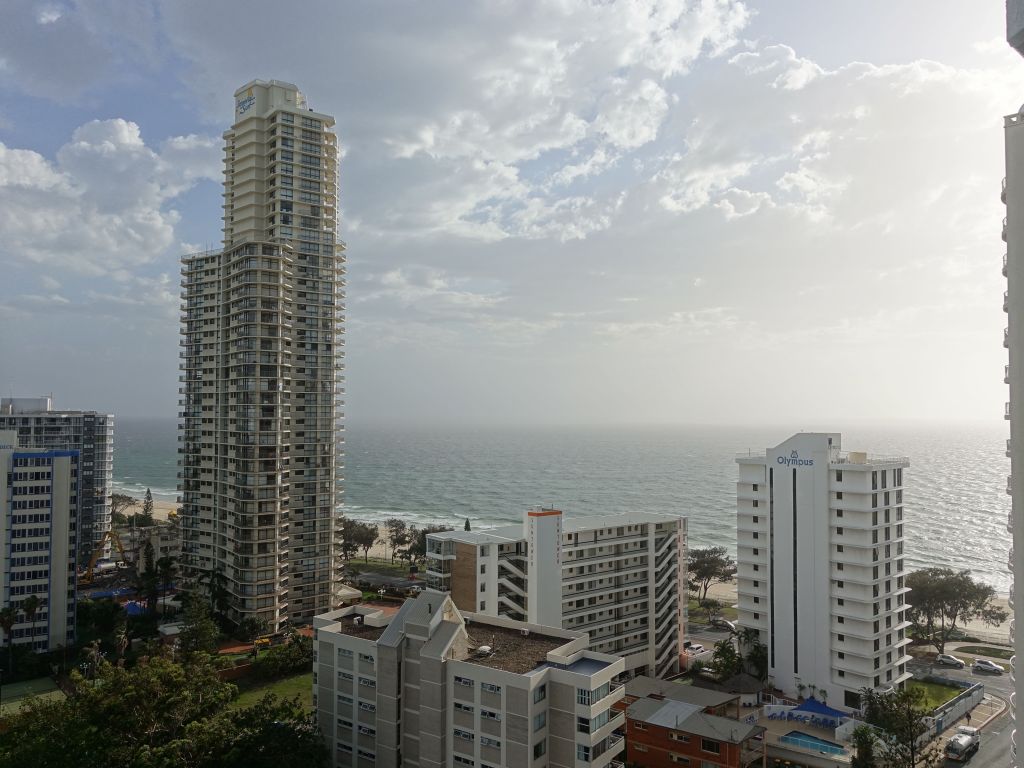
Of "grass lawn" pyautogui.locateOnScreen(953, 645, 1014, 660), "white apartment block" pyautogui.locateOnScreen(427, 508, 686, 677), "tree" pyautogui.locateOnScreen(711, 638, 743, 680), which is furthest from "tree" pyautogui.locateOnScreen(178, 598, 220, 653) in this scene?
"grass lawn" pyautogui.locateOnScreen(953, 645, 1014, 660)

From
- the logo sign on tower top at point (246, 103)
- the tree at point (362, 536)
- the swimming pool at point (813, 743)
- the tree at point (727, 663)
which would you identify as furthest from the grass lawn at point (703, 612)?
the logo sign on tower top at point (246, 103)

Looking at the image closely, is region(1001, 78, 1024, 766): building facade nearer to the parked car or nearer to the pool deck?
the pool deck

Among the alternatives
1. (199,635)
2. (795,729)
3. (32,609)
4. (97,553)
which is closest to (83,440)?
(97,553)

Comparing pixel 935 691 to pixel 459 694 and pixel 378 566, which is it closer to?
pixel 459 694

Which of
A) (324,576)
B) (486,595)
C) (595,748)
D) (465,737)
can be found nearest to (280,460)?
(324,576)

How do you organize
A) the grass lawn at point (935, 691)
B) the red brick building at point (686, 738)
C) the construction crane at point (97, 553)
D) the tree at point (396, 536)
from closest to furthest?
1. the red brick building at point (686, 738)
2. the grass lawn at point (935, 691)
3. the construction crane at point (97, 553)
4. the tree at point (396, 536)

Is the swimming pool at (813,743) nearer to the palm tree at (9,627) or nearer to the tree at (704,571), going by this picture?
the tree at (704,571)
